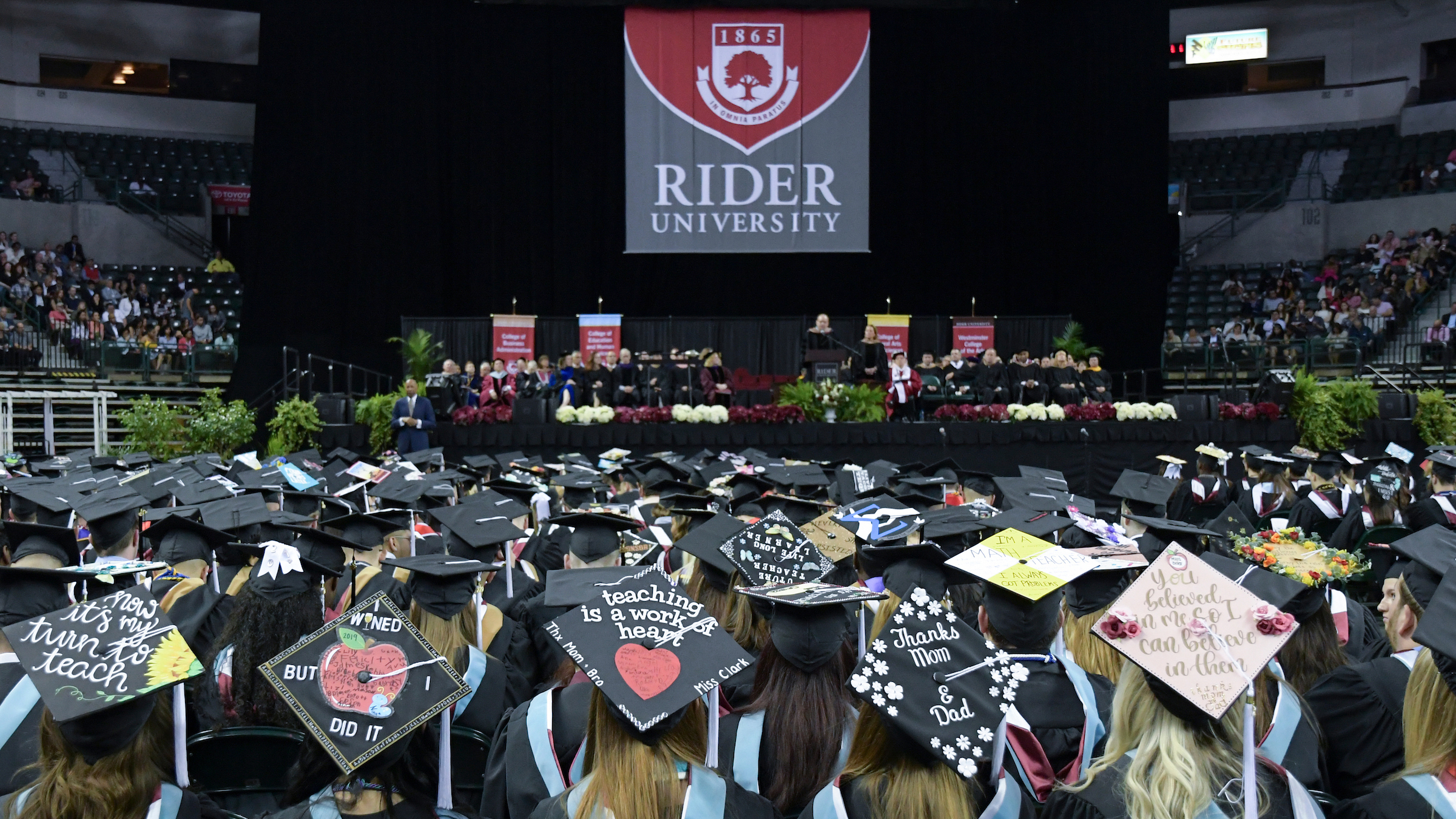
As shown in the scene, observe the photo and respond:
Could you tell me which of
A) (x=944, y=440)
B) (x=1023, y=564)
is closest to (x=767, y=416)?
(x=944, y=440)

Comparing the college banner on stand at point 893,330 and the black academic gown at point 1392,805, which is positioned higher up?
the college banner on stand at point 893,330

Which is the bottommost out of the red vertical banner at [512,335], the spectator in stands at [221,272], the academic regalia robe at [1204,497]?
the academic regalia robe at [1204,497]

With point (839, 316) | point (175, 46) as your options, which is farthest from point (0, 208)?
point (839, 316)

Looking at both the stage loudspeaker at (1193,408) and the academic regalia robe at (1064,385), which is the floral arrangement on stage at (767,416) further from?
the stage loudspeaker at (1193,408)

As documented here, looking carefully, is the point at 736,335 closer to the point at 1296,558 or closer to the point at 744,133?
the point at 744,133

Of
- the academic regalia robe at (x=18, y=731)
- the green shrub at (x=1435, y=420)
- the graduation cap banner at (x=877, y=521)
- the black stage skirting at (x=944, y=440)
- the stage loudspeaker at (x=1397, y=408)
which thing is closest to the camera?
the academic regalia robe at (x=18, y=731)

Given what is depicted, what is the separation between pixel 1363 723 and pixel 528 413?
12.8m

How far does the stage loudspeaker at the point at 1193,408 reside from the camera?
15398 millimetres

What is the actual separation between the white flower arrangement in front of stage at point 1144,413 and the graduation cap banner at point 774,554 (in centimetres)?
1252

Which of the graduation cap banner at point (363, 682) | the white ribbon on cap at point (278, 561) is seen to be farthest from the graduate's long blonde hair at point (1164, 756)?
the white ribbon on cap at point (278, 561)

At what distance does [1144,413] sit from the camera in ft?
50.5

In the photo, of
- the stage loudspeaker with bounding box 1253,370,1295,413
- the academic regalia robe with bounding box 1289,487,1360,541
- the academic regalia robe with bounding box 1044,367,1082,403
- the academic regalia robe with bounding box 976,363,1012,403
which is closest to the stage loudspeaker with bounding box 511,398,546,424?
the academic regalia robe with bounding box 976,363,1012,403

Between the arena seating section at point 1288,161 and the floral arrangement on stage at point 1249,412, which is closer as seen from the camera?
the floral arrangement on stage at point 1249,412

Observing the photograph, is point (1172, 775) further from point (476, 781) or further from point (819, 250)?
point (819, 250)
